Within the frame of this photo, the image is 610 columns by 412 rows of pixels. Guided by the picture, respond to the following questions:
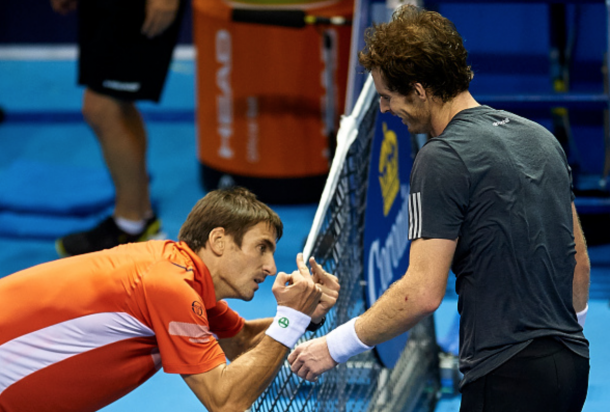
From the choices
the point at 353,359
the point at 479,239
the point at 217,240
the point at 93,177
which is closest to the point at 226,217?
the point at 217,240

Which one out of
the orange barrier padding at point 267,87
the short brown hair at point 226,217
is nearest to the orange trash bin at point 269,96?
the orange barrier padding at point 267,87

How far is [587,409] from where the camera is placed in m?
3.68

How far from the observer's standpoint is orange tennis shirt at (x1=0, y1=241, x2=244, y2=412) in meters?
2.29

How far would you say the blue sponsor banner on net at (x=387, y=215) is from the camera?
9.57ft

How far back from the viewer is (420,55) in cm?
202

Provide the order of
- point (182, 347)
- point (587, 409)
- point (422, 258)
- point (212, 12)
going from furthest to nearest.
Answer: point (212, 12) → point (587, 409) → point (182, 347) → point (422, 258)

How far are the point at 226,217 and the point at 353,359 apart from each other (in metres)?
1.10

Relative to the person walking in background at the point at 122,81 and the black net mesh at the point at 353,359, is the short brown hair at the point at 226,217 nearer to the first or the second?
the black net mesh at the point at 353,359

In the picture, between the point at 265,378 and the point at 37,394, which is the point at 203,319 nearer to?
the point at 265,378

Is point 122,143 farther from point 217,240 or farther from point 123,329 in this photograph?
point 123,329

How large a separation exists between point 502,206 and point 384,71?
416 millimetres

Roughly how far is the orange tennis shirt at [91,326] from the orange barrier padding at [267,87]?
3360 mm

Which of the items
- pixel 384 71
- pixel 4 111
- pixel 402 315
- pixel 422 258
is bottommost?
pixel 4 111

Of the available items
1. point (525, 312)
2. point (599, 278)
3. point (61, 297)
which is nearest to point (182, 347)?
point (61, 297)
